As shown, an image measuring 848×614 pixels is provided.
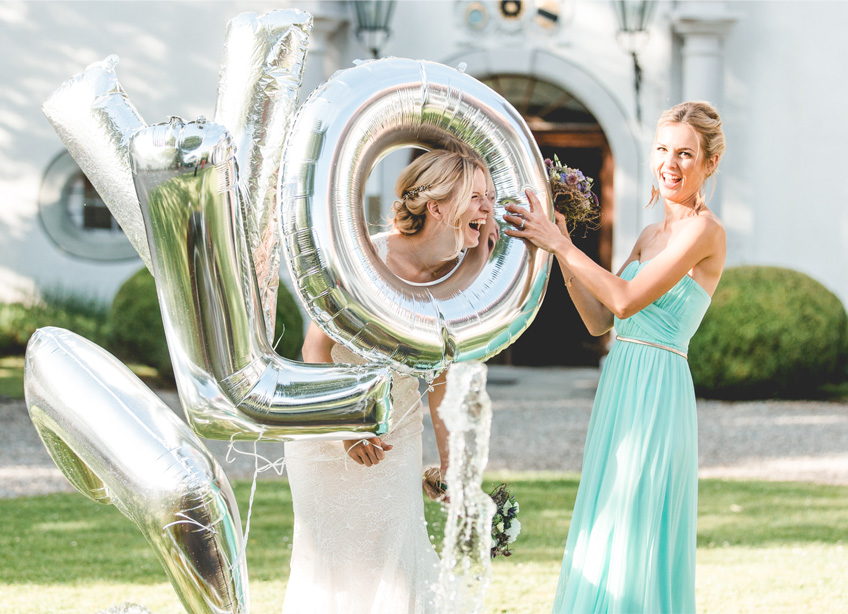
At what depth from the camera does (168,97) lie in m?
11.4

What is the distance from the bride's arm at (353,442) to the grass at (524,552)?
1.62 m

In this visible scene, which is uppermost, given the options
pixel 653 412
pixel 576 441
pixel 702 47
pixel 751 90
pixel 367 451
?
pixel 702 47

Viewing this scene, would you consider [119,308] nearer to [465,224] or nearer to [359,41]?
[359,41]

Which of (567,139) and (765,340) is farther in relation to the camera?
(567,139)

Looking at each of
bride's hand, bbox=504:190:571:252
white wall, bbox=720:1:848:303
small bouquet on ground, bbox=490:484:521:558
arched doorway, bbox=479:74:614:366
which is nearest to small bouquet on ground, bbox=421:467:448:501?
small bouquet on ground, bbox=490:484:521:558

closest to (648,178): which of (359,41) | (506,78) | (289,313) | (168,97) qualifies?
(506,78)

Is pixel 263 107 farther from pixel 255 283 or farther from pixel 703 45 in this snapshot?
pixel 703 45

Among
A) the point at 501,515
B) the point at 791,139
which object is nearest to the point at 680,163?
the point at 501,515

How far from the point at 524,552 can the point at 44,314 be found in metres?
8.14

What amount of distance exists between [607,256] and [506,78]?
248 centimetres

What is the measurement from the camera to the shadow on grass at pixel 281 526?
4.70m

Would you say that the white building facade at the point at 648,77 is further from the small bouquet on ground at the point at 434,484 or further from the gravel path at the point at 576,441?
the small bouquet on ground at the point at 434,484

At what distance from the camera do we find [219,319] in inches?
89.8

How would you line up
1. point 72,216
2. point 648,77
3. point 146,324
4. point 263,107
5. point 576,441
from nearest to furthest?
point 263,107 → point 576,441 → point 146,324 → point 648,77 → point 72,216
